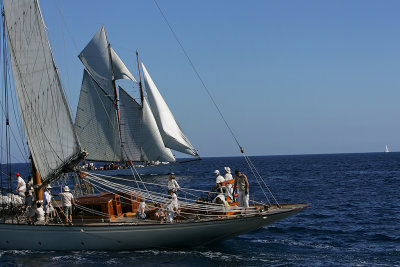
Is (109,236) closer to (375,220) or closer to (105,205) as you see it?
(105,205)

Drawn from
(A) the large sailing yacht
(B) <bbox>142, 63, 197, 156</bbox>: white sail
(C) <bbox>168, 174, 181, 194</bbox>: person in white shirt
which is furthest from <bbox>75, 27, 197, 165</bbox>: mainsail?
(C) <bbox>168, 174, 181, 194</bbox>: person in white shirt

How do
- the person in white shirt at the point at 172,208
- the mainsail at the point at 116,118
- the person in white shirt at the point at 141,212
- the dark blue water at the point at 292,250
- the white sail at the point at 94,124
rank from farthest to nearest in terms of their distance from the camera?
the mainsail at the point at 116,118 < the white sail at the point at 94,124 < the person in white shirt at the point at 141,212 < the person in white shirt at the point at 172,208 < the dark blue water at the point at 292,250

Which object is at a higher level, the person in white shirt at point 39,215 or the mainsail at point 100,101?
the mainsail at point 100,101

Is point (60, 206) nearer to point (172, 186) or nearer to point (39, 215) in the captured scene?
point (39, 215)

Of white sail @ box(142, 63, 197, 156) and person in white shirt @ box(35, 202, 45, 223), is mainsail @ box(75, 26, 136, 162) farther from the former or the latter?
person in white shirt @ box(35, 202, 45, 223)

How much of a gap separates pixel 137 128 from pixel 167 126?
5151 mm

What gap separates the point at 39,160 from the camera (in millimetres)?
21656

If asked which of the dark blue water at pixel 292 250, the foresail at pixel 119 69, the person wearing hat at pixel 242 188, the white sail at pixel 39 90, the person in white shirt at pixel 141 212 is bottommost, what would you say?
the dark blue water at pixel 292 250

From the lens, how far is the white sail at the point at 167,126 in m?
66.3

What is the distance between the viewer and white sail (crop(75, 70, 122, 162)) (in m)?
63.4

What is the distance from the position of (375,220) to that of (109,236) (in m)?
16.6

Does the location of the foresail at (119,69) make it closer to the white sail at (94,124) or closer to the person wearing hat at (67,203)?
the white sail at (94,124)

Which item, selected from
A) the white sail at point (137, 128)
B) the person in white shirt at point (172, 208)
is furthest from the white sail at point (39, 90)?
the white sail at point (137, 128)

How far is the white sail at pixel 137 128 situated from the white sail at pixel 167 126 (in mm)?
1348
